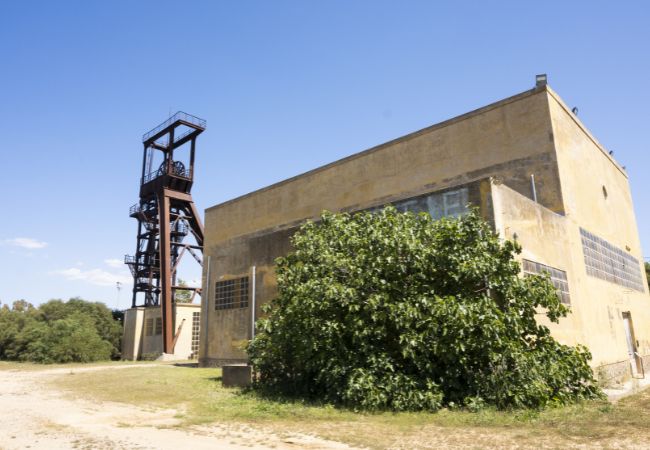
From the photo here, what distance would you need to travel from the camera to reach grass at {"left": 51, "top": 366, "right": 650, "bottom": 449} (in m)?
6.07

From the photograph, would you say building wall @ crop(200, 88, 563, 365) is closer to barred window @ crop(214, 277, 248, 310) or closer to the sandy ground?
barred window @ crop(214, 277, 248, 310)

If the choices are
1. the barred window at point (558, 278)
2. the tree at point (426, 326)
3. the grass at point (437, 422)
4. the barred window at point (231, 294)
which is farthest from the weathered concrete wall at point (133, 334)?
the barred window at point (558, 278)

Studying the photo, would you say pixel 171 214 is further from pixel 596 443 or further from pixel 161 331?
pixel 596 443

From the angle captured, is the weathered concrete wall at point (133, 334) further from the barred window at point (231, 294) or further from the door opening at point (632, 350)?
the door opening at point (632, 350)

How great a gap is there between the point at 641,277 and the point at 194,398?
1779 centimetres

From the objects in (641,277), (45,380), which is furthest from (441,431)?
(641,277)

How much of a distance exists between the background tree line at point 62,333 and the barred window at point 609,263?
25.7 meters

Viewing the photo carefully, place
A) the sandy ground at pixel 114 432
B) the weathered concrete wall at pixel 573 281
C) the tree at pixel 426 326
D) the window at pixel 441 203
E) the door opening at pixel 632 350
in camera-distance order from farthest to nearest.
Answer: the door opening at pixel 632 350 → the window at pixel 441 203 → the weathered concrete wall at pixel 573 281 → the tree at pixel 426 326 → the sandy ground at pixel 114 432

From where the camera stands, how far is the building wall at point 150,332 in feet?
94.8

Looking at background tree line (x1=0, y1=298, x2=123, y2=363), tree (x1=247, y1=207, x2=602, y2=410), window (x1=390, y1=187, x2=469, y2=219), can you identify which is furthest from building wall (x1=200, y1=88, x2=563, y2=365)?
background tree line (x1=0, y1=298, x2=123, y2=363)

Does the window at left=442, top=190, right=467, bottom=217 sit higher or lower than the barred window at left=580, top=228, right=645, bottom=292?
higher

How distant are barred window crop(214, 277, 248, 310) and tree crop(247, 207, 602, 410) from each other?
320 inches

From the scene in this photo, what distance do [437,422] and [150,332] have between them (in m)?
27.0

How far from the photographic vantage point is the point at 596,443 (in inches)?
230
